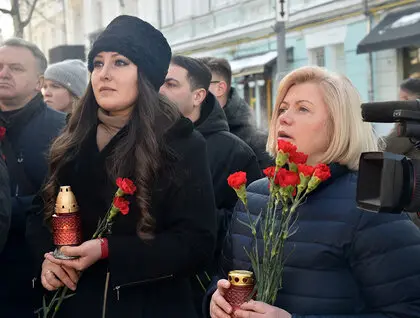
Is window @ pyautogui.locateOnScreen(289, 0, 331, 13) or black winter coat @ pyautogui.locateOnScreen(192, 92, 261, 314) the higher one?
window @ pyautogui.locateOnScreen(289, 0, 331, 13)

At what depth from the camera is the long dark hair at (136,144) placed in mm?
2764

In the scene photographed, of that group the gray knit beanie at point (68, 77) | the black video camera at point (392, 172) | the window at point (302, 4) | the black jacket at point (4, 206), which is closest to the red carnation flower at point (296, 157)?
the black video camera at point (392, 172)

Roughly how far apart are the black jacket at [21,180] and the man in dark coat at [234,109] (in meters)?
1.33

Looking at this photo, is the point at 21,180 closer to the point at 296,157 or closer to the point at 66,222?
the point at 66,222

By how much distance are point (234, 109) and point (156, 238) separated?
103 inches

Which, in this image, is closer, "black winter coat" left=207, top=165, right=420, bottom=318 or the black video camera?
the black video camera

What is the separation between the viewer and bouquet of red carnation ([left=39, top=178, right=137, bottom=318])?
8.45 ft

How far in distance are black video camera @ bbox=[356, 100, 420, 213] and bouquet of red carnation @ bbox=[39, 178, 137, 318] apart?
929mm

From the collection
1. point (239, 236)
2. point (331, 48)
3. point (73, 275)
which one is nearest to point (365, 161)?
point (239, 236)

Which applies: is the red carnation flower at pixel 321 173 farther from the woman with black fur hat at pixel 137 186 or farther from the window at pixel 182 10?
the window at pixel 182 10

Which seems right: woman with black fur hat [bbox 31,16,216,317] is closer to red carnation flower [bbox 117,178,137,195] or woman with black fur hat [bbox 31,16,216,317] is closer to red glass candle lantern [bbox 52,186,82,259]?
red glass candle lantern [bbox 52,186,82,259]

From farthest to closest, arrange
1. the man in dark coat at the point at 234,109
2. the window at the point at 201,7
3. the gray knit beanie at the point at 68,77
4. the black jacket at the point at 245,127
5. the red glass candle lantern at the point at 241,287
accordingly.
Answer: the window at the point at 201,7, the gray knit beanie at the point at 68,77, the man in dark coat at the point at 234,109, the black jacket at the point at 245,127, the red glass candle lantern at the point at 241,287

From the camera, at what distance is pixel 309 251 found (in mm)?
2252

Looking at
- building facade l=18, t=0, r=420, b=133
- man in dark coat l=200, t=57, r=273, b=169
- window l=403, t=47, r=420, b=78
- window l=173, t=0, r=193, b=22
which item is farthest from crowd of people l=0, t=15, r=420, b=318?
window l=173, t=0, r=193, b=22
